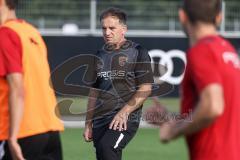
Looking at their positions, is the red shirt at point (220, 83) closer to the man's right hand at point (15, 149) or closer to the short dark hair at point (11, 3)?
→ the man's right hand at point (15, 149)

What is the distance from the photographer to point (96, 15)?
2475 cm

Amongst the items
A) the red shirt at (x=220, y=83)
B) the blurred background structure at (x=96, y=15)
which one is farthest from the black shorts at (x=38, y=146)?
the blurred background structure at (x=96, y=15)

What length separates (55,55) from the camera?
23.3 meters

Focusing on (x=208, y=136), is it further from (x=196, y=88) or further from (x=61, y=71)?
(x=61, y=71)

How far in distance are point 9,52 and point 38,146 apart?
79 centimetres

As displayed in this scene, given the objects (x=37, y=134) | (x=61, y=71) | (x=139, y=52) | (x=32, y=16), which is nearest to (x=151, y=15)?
(x=32, y=16)

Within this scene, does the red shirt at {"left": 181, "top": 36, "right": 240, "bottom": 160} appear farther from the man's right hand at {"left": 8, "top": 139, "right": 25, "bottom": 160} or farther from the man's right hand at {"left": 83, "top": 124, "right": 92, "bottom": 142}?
the man's right hand at {"left": 83, "top": 124, "right": 92, "bottom": 142}

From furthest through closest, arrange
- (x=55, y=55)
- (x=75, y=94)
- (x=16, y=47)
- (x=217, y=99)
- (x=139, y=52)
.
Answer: (x=55, y=55) → (x=75, y=94) → (x=139, y=52) → (x=16, y=47) → (x=217, y=99)

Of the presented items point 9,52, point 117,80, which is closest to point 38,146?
point 9,52

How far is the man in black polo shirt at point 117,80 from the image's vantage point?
909cm

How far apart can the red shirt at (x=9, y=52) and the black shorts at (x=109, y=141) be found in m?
2.97

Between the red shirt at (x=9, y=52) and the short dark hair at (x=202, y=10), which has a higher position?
the short dark hair at (x=202, y=10)

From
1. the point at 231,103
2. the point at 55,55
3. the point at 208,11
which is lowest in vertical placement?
the point at 55,55

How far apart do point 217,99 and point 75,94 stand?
934 centimetres
